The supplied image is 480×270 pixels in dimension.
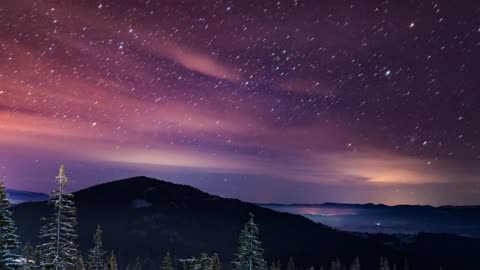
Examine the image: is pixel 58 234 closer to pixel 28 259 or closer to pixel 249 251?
pixel 249 251

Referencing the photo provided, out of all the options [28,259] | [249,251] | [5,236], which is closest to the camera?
[5,236]

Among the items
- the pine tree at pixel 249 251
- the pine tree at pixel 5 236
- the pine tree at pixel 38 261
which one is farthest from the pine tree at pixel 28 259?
the pine tree at pixel 5 236

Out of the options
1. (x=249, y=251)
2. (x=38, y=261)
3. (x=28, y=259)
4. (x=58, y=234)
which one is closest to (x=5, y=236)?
(x=58, y=234)

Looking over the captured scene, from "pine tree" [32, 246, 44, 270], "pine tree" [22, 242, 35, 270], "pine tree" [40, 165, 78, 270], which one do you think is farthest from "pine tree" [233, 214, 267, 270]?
"pine tree" [22, 242, 35, 270]

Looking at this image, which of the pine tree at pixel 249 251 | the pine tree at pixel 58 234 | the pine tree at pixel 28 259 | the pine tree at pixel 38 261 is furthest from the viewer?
the pine tree at pixel 28 259

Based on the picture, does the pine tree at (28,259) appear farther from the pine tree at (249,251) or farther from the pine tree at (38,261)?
the pine tree at (249,251)

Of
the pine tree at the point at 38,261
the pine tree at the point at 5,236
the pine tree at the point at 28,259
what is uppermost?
the pine tree at the point at 5,236

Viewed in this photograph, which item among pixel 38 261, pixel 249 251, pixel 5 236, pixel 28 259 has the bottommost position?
A: pixel 28 259

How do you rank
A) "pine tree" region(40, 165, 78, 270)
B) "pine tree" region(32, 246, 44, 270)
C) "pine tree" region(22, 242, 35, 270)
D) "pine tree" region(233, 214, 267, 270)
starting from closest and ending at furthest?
"pine tree" region(40, 165, 78, 270) < "pine tree" region(32, 246, 44, 270) < "pine tree" region(233, 214, 267, 270) < "pine tree" region(22, 242, 35, 270)

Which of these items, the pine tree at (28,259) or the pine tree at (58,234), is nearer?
the pine tree at (58,234)

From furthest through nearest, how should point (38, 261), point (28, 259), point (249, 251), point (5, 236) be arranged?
point (28, 259) → point (38, 261) → point (249, 251) → point (5, 236)

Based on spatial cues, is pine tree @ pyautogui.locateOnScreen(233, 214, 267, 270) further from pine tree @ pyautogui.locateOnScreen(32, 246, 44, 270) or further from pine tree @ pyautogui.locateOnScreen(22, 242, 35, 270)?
pine tree @ pyautogui.locateOnScreen(22, 242, 35, 270)

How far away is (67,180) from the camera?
22.2 meters

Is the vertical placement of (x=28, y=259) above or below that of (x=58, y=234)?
below
